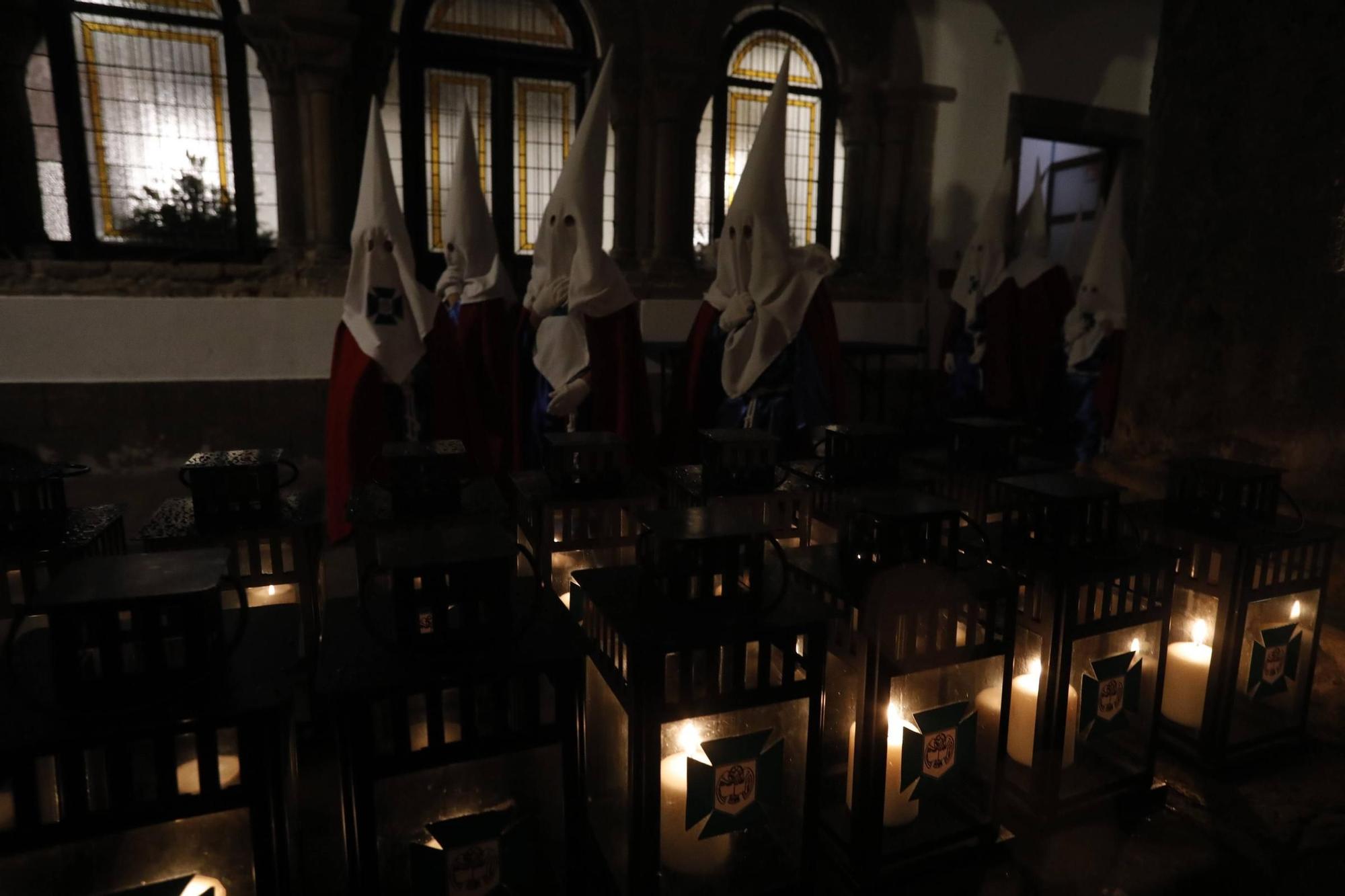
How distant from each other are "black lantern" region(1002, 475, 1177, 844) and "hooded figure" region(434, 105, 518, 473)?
2.43 metres

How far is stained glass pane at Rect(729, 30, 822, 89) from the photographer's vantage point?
17.2 feet

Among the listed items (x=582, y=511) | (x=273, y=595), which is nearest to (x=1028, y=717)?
(x=582, y=511)

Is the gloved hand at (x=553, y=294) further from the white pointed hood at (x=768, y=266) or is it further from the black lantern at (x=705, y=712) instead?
the black lantern at (x=705, y=712)

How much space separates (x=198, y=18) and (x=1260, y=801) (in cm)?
512

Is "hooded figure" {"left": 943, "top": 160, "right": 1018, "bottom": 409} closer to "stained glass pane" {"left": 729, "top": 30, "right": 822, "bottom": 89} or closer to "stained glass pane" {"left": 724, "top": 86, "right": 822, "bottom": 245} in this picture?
"stained glass pane" {"left": 724, "top": 86, "right": 822, "bottom": 245}

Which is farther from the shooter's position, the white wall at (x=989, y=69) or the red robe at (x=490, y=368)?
the white wall at (x=989, y=69)

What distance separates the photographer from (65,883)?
3.00 feet

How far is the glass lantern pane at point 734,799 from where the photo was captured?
1138 millimetres

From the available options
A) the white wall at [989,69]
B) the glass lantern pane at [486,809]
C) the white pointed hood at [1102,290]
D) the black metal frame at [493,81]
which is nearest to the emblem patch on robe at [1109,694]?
the glass lantern pane at [486,809]

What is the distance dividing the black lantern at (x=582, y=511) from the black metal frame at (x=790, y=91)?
3.48 metres

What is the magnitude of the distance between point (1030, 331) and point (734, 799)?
464 cm

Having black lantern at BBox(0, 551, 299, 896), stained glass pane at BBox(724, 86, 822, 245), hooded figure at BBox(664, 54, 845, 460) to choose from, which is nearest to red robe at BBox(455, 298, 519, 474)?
hooded figure at BBox(664, 54, 845, 460)

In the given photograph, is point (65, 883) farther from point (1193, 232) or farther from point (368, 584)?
point (1193, 232)

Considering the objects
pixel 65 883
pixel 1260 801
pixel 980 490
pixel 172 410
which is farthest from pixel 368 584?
pixel 172 410
